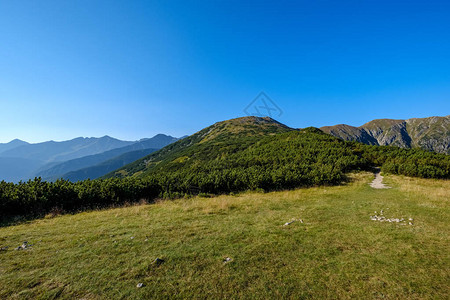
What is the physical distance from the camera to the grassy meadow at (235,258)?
5.33m

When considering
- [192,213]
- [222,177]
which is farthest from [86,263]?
[222,177]

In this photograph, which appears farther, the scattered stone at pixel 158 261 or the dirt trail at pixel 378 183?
the dirt trail at pixel 378 183

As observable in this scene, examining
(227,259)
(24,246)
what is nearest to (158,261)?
(227,259)

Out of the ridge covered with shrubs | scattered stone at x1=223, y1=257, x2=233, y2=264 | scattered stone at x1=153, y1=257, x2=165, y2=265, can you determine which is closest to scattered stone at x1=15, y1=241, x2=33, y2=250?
scattered stone at x1=153, y1=257, x2=165, y2=265

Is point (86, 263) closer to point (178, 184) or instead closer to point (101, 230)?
point (101, 230)

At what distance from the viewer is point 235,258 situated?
22.8 ft

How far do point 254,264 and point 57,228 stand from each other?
11.2m

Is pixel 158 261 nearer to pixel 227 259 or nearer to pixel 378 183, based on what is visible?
pixel 227 259

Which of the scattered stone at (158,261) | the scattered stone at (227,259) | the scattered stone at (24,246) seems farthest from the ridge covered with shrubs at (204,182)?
the scattered stone at (227,259)

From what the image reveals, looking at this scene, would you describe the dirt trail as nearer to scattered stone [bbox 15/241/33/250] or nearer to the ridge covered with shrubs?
the ridge covered with shrubs

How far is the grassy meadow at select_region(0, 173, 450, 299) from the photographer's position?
5.33 m

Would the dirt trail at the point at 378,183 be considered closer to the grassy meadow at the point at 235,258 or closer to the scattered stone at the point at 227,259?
the grassy meadow at the point at 235,258

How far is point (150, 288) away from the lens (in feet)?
17.5

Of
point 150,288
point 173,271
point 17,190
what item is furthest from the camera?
point 17,190
